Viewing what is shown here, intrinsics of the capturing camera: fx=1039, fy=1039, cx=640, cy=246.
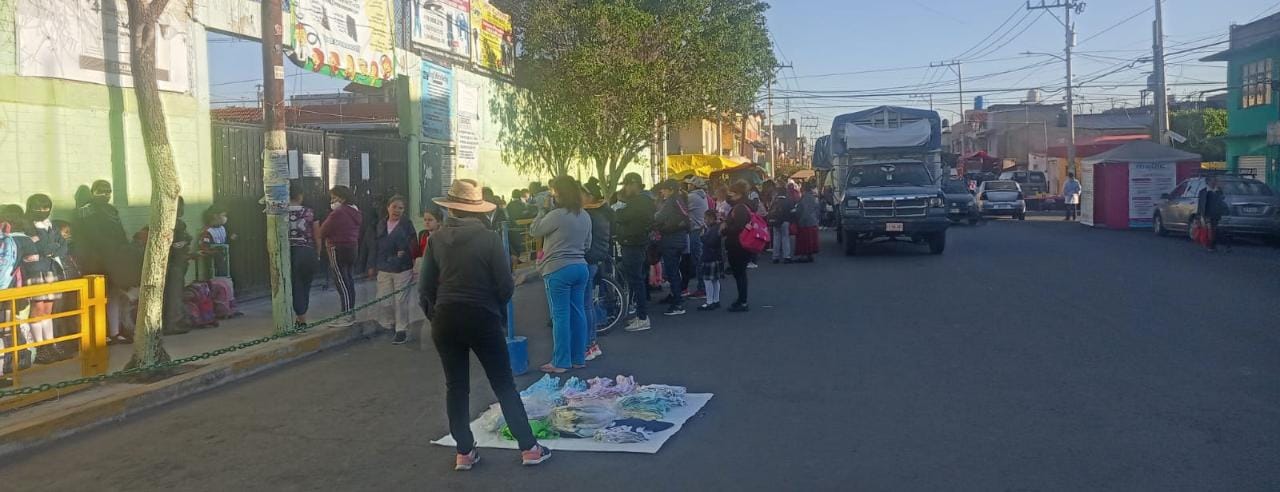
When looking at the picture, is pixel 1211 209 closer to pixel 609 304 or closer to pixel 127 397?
pixel 609 304

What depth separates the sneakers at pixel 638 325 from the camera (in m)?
11.2

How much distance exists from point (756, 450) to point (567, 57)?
18.3 meters

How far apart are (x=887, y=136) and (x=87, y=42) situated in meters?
19.1

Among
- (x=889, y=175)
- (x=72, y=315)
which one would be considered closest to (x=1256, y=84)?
(x=889, y=175)

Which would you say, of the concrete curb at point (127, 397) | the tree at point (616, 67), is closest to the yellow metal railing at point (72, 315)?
the concrete curb at point (127, 397)

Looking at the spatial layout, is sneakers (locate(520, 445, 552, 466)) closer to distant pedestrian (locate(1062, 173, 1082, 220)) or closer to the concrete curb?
the concrete curb

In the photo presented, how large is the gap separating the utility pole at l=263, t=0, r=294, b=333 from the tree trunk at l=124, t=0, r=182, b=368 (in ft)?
5.67

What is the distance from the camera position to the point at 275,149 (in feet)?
33.9

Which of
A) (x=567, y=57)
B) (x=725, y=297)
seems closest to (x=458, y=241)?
(x=725, y=297)

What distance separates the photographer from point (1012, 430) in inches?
254

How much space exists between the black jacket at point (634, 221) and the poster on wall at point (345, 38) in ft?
19.3

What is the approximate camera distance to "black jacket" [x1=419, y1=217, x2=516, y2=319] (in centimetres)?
582

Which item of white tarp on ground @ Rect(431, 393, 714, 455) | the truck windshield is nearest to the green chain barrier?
white tarp on ground @ Rect(431, 393, 714, 455)

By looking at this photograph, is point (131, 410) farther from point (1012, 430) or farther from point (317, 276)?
point (317, 276)
